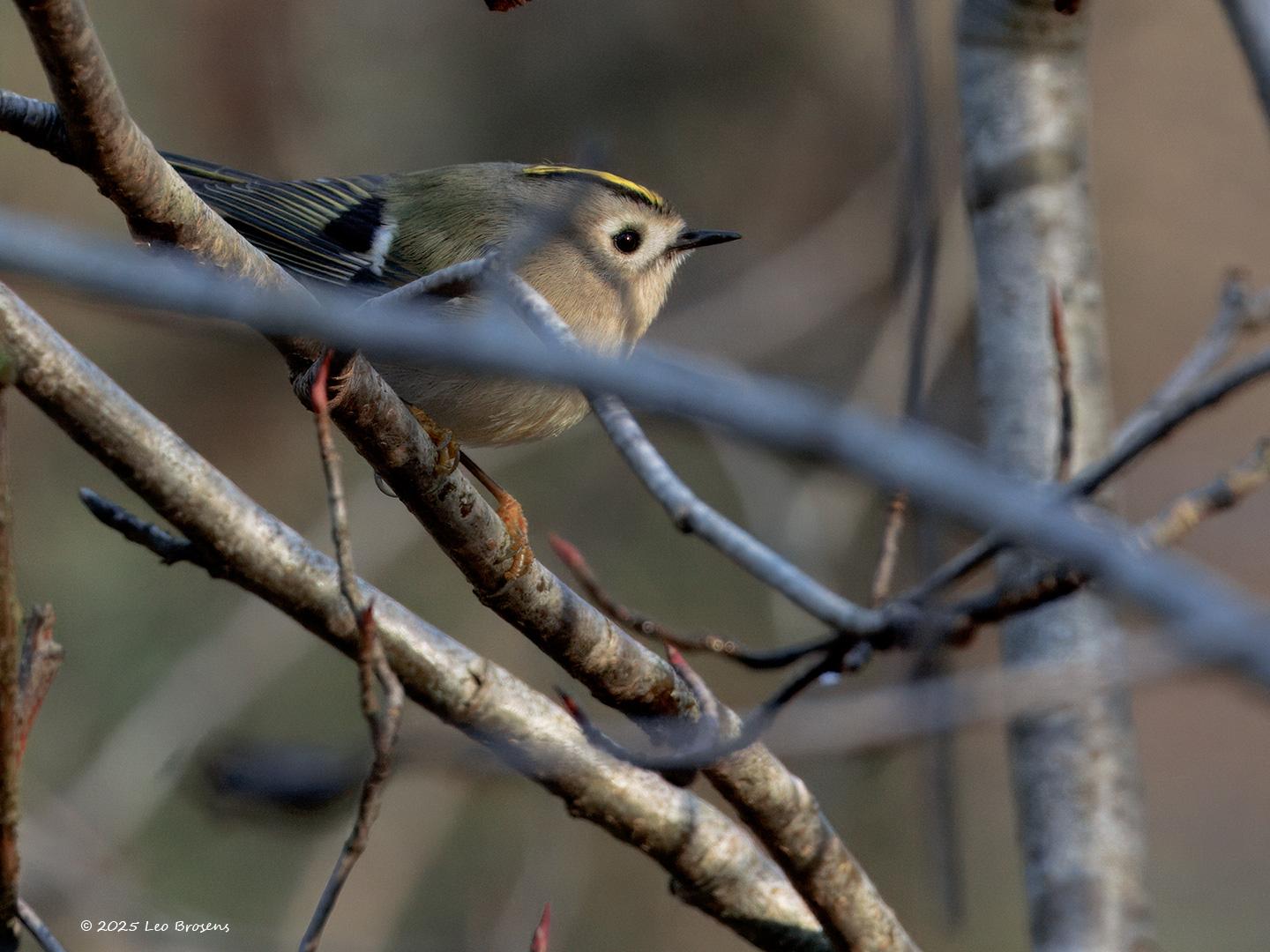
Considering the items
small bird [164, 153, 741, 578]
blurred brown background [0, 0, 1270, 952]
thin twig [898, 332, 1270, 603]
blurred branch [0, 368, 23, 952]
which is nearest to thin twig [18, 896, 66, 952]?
blurred branch [0, 368, 23, 952]

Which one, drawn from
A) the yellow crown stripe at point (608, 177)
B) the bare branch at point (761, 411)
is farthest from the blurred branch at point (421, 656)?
the yellow crown stripe at point (608, 177)

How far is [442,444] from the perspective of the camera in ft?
6.34

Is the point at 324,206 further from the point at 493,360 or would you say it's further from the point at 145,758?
the point at 493,360

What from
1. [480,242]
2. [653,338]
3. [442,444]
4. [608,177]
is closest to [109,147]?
[442,444]

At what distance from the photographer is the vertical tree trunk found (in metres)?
2.12

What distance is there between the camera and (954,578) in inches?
52.7

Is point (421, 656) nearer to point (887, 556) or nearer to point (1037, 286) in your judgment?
point (887, 556)

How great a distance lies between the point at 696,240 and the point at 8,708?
6.42ft

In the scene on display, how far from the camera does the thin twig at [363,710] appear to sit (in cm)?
111

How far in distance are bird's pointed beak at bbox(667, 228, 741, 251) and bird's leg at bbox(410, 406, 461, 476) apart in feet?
2.40

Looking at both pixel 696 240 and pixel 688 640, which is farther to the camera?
pixel 696 240

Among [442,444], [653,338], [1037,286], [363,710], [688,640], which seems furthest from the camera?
[653,338]

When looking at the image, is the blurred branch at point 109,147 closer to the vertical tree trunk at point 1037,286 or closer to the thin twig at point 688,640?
the thin twig at point 688,640

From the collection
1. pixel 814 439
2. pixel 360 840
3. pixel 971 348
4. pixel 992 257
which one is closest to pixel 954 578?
pixel 360 840
